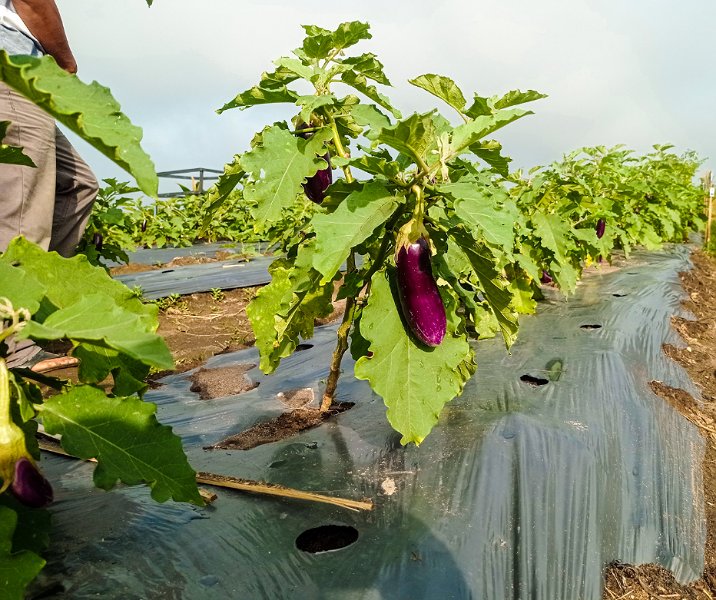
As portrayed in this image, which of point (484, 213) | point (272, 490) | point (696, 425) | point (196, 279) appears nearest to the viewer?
point (484, 213)

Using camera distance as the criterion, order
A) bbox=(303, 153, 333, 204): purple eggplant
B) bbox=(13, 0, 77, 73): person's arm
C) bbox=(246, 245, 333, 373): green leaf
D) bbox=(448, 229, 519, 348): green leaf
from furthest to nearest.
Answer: bbox=(13, 0, 77, 73): person's arm → bbox=(303, 153, 333, 204): purple eggplant → bbox=(246, 245, 333, 373): green leaf → bbox=(448, 229, 519, 348): green leaf

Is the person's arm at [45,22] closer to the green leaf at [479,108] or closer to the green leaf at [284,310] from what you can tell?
the green leaf at [284,310]

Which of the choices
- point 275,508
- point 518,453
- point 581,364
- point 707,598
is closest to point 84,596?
point 275,508

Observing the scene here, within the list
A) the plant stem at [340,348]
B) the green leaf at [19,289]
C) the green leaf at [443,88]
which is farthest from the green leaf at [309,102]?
the green leaf at [19,289]

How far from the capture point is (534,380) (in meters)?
2.52

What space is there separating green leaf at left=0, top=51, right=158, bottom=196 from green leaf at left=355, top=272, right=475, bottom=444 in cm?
84

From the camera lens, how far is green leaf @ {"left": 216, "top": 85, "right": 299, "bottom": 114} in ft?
5.24

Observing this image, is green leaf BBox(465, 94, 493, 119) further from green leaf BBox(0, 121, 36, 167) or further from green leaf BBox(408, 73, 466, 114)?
green leaf BBox(0, 121, 36, 167)

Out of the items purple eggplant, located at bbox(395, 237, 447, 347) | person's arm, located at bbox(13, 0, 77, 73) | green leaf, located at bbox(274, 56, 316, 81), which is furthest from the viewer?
person's arm, located at bbox(13, 0, 77, 73)

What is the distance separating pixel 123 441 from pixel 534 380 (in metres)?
1.93

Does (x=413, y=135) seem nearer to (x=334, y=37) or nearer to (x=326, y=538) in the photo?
(x=334, y=37)

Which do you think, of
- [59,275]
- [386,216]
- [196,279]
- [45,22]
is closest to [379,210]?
[386,216]

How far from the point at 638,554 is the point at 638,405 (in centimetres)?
91

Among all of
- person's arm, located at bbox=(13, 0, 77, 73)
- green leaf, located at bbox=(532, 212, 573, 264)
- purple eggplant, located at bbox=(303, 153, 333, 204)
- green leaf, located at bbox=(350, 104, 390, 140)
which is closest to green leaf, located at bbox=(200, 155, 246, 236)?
purple eggplant, located at bbox=(303, 153, 333, 204)
